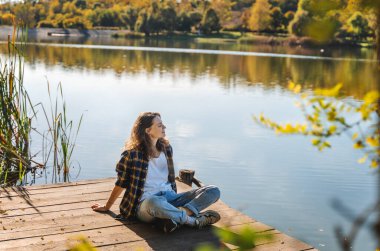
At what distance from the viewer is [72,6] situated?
7456 centimetres

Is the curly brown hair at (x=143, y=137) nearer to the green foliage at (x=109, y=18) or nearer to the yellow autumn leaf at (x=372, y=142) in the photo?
the yellow autumn leaf at (x=372, y=142)

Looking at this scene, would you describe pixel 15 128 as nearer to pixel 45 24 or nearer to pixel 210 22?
pixel 210 22

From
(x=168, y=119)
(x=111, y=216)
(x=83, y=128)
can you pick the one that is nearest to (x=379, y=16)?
(x=111, y=216)

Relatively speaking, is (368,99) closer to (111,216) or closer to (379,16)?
(379,16)

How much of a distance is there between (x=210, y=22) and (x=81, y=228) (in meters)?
62.1

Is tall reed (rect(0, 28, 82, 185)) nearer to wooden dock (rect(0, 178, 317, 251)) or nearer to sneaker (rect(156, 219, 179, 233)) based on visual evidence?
wooden dock (rect(0, 178, 317, 251))

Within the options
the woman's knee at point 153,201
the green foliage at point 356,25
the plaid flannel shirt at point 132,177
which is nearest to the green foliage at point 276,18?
the plaid flannel shirt at point 132,177

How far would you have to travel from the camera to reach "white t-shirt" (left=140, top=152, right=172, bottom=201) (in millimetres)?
4004

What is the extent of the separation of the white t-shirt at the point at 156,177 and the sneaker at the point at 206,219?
343 millimetres

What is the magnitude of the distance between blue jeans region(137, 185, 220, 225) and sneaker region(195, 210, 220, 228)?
0.19 feet

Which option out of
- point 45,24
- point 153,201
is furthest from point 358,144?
point 45,24

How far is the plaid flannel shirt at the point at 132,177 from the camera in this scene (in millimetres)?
3955

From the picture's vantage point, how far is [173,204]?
13.3 ft

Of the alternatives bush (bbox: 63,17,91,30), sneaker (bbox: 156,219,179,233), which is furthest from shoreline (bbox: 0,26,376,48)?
sneaker (bbox: 156,219,179,233)
